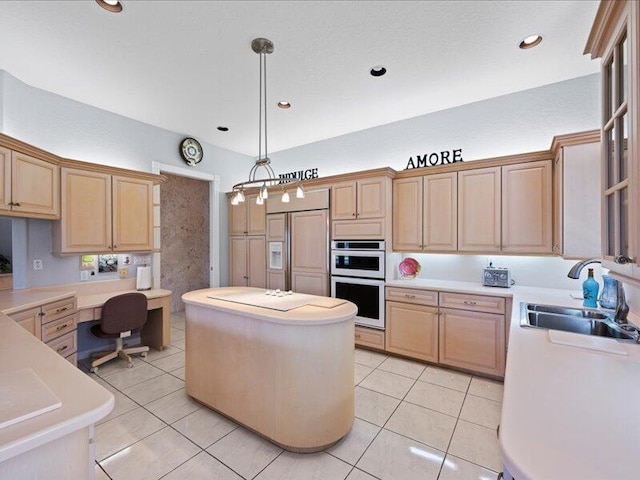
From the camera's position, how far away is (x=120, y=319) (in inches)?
122

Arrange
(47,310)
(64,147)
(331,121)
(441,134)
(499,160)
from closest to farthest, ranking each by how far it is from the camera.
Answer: (47,310) → (499,160) → (64,147) → (441,134) → (331,121)

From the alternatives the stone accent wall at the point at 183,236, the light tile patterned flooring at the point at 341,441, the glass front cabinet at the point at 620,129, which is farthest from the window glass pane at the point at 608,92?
the stone accent wall at the point at 183,236

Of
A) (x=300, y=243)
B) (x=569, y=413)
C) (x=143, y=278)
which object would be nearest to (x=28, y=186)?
(x=143, y=278)

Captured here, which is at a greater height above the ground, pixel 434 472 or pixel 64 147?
pixel 64 147

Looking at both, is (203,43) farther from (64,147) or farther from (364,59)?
(64,147)

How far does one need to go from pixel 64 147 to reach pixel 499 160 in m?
4.84

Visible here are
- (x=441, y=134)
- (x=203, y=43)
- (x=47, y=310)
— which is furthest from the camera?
(x=441, y=134)

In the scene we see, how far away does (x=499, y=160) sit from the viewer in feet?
9.95

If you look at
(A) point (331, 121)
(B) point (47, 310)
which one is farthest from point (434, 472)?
(A) point (331, 121)

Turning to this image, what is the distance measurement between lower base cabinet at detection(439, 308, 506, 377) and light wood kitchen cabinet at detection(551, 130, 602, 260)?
916 millimetres

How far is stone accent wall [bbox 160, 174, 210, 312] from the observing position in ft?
17.0

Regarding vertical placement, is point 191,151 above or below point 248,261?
above

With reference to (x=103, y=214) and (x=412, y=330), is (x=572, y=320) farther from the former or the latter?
(x=103, y=214)

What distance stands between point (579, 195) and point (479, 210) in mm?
842
